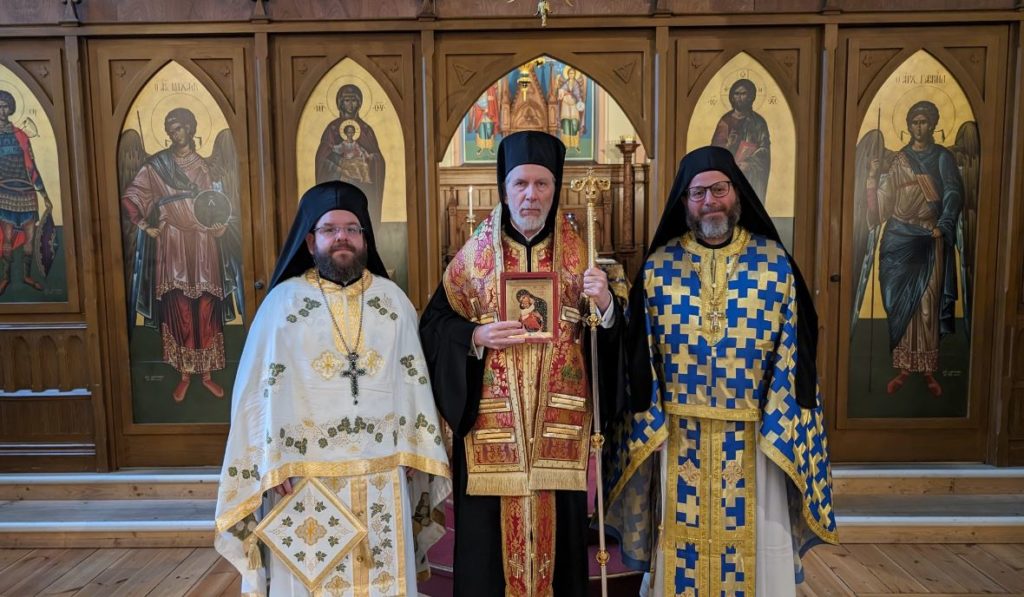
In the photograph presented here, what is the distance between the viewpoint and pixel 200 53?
5359mm

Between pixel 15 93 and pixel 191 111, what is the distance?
142 cm

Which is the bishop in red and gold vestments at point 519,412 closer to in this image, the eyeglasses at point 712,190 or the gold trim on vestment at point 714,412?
the gold trim on vestment at point 714,412

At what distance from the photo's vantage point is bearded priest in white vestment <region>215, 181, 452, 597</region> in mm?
2682

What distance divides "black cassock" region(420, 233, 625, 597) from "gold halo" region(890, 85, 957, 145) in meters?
3.89

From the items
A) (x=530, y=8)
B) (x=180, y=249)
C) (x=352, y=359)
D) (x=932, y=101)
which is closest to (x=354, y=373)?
(x=352, y=359)

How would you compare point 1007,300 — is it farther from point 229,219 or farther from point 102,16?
point 102,16

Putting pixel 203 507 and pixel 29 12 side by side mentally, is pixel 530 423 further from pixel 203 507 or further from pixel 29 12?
pixel 29 12

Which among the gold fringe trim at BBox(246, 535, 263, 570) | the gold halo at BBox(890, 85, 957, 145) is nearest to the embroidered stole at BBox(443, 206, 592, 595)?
the gold fringe trim at BBox(246, 535, 263, 570)

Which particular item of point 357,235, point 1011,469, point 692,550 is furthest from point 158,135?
point 1011,469

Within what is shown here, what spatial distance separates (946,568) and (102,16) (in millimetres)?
7296

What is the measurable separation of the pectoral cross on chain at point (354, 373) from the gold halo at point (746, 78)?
3.96 m

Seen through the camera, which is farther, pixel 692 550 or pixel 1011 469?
pixel 1011 469

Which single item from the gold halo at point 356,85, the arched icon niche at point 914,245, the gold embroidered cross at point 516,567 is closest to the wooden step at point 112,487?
the gold halo at point 356,85

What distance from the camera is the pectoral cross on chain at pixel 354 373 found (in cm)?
272
